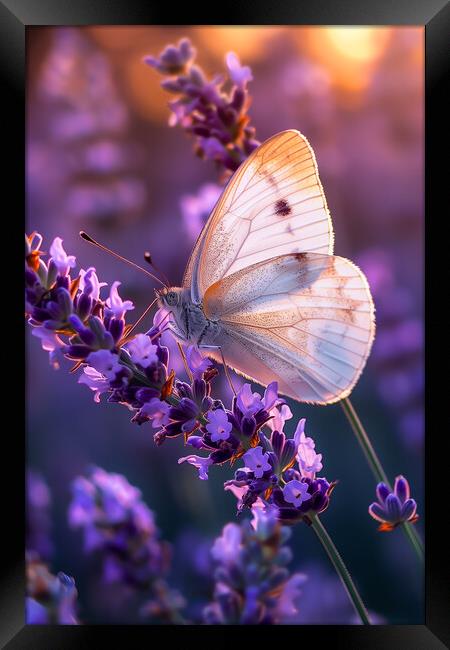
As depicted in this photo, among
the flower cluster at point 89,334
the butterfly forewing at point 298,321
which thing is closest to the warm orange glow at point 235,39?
the butterfly forewing at point 298,321

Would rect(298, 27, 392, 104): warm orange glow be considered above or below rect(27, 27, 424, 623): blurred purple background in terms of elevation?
above

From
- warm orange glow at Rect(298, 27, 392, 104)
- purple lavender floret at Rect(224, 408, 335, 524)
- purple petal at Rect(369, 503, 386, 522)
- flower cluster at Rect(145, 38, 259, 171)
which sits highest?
warm orange glow at Rect(298, 27, 392, 104)

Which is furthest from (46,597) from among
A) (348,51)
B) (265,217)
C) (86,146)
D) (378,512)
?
(348,51)

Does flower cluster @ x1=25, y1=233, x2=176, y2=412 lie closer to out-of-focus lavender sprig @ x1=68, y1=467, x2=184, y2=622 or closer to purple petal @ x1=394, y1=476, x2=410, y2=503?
out-of-focus lavender sprig @ x1=68, y1=467, x2=184, y2=622

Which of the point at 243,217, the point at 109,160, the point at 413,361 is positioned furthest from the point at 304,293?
the point at 109,160

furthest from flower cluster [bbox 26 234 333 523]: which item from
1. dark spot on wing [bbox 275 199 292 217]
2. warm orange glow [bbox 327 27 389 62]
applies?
warm orange glow [bbox 327 27 389 62]

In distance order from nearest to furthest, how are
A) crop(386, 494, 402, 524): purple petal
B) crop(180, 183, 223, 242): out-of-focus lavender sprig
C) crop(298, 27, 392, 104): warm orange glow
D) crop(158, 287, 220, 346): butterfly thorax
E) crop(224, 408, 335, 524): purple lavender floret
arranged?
crop(224, 408, 335, 524): purple lavender floret
crop(386, 494, 402, 524): purple petal
crop(158, 287, 220, 346): butterfly thorax
crop(298, 27, 392, 104): warm orange glow
crop(180, 183, 223, 242): out-of-focus lavender sprig
